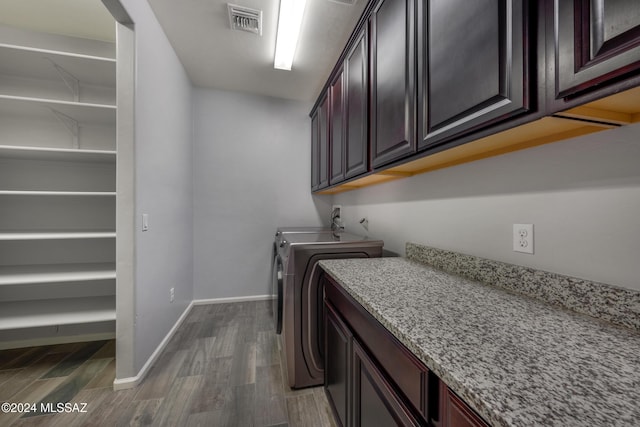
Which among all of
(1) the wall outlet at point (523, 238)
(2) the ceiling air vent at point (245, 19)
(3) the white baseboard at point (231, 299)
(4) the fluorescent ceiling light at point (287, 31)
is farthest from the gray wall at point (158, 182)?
(1) the wall outlet at point (523, 238)

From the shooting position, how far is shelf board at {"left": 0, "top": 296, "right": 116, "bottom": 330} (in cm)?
168

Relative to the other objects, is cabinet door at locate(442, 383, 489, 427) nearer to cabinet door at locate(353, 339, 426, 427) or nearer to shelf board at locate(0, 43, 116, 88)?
cabinet door at locate(353, 339, 426, 427)

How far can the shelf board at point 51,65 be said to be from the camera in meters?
1.64

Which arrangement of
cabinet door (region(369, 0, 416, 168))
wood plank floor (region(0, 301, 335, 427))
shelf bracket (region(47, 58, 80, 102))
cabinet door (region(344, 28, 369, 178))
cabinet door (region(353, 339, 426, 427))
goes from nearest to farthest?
1. cabinet door (region(353, 339, 426, 427))
2. cabinet door (region(369, 0, 416, 168))
3. wood plank floor (region(0, 301, 335, 427))
4. cabinet door (region(344, 28, 369, 178))
5. shelf bracket (region(47, 58, 80, 102))

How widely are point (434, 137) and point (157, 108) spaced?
2.04m

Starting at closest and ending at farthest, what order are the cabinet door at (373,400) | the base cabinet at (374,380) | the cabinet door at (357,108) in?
the base cabinet at (374,380), the cabinet door at (373,400), the cabinet door at (357,108)

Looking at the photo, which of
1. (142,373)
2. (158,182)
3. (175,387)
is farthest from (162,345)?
(158,182)

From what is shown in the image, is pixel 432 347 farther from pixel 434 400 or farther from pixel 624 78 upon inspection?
pixel 624 78

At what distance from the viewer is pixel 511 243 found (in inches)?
37.9

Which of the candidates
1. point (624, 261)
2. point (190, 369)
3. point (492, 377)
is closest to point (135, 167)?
point (190, 369)

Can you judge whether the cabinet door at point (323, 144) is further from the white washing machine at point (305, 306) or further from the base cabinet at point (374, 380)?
the base cabinet at point (374, 380)

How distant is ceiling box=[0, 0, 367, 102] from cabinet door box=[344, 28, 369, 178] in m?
0.40

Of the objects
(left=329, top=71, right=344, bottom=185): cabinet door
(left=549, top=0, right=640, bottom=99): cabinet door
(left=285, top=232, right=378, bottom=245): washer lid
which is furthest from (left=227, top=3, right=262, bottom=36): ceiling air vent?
(left=549, top=0, right=640, bottom=99): cabinet door

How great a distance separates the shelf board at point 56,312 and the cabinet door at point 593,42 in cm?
256
